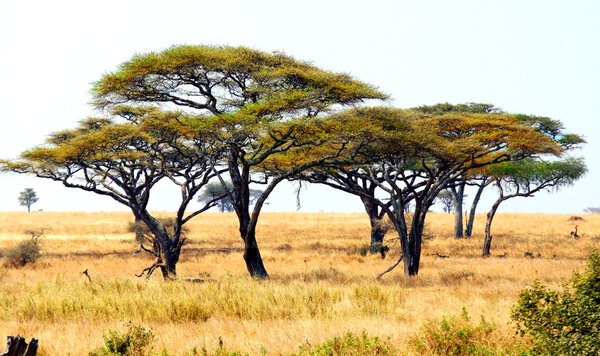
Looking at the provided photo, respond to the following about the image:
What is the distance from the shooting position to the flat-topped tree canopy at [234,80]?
19.2 metres

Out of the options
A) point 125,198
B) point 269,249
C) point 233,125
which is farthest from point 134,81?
point 269,249

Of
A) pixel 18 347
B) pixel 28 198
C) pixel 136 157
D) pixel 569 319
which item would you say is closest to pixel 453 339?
pixel 569 319

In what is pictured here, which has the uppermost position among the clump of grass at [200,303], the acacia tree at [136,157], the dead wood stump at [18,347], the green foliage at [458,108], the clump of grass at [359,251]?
the green foliage at [458,108]

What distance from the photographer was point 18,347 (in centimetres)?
742

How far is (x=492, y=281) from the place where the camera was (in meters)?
18.9

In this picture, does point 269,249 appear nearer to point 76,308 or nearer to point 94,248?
point 94,248

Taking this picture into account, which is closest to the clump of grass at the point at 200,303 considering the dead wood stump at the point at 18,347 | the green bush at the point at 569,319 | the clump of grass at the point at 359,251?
the green bush at the point at 569,319

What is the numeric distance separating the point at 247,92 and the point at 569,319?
15.9 m

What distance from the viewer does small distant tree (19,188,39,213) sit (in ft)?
287

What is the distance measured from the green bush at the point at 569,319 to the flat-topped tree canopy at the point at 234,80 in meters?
11.2

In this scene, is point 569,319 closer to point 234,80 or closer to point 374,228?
point 234,80

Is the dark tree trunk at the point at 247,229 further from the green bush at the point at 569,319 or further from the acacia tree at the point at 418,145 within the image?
the green bush at the point at 569,319

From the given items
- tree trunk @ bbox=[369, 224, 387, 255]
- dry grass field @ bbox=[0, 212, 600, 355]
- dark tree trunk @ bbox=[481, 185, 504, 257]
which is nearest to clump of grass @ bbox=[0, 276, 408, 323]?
dry grass field @ bbox=[0, 212, 600, 355]

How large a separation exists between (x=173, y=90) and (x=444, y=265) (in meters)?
13.8
